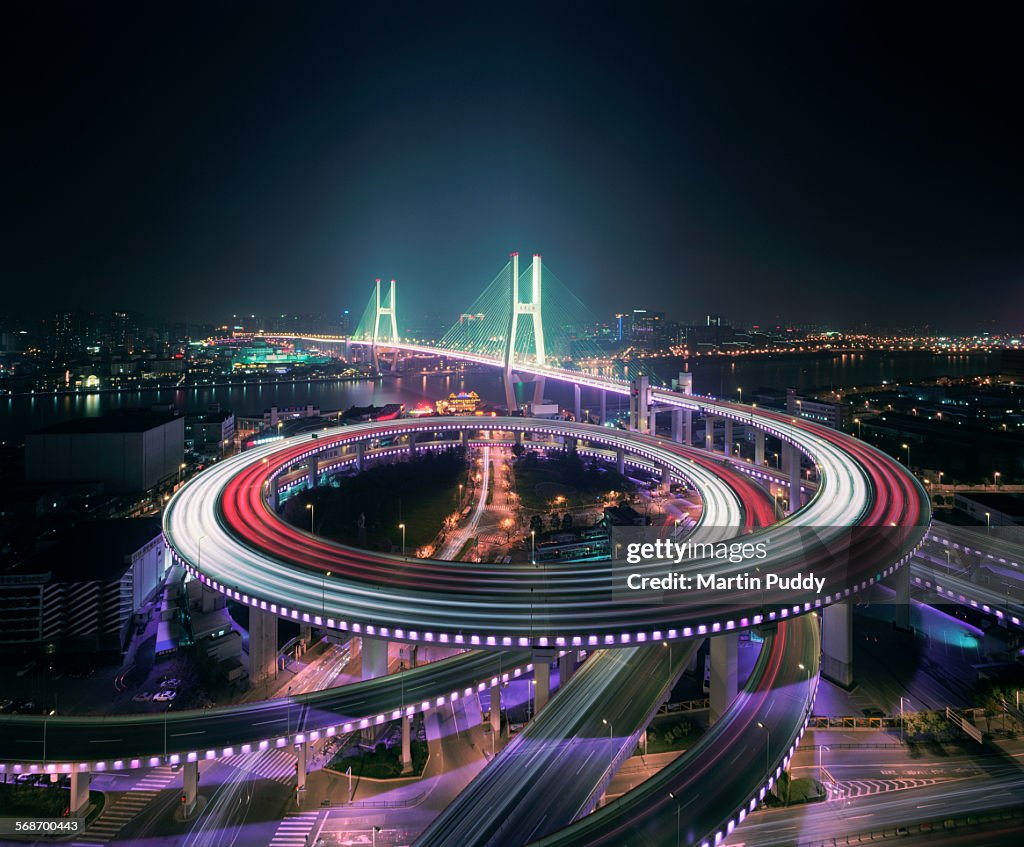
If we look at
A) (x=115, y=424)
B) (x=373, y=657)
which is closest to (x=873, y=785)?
(x=373, y=657)

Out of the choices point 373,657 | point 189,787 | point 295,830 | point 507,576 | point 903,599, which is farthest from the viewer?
point 903,599

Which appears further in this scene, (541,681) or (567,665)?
(567,665)

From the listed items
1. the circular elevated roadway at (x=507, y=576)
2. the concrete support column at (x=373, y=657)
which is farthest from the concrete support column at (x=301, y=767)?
the circular elevated roadway at (x=507, y=576)

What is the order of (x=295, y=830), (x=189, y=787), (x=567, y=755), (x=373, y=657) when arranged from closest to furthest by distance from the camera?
1. (x=567, y=755)
2. (x=295, y=830)
3. (x=189, y=787)
4. (x=373, y=657)

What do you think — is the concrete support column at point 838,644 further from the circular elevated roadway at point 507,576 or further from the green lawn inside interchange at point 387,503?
the green lawn inside interchange at point 387,503

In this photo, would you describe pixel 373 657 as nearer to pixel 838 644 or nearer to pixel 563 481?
pixel 838 644

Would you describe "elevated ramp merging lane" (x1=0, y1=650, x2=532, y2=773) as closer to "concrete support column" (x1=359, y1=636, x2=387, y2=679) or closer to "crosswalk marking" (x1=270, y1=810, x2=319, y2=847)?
"concrete support column" (x1=359, y1=636, x2=387, y2=679)

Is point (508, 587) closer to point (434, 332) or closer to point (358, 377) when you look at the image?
point (358, 377)

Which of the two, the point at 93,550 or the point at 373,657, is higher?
the point at 93,550
